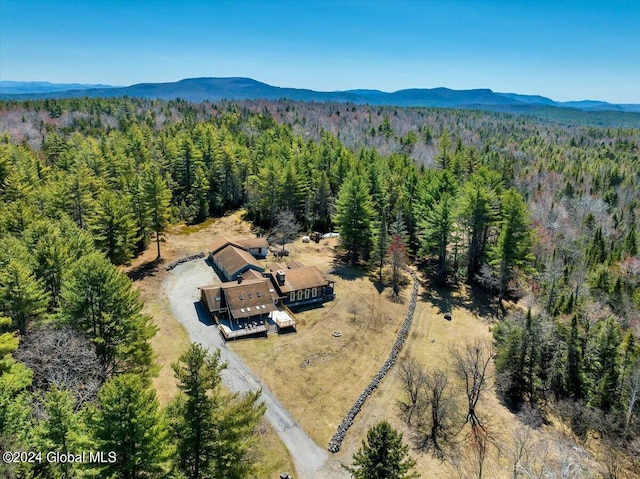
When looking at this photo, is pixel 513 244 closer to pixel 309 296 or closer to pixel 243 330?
pixel 309 296

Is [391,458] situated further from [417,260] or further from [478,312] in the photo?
[417,260]

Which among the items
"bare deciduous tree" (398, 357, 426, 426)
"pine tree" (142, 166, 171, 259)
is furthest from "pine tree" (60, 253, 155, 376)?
"pine tree" (142, 166, 171, 259)

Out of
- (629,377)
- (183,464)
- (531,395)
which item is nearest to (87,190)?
(183,464)

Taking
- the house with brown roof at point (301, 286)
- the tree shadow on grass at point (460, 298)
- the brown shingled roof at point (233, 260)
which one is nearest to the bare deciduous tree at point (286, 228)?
the brown shingled roof at point (233, 260)

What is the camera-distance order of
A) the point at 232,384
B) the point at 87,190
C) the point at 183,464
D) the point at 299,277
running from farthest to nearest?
1. the point at 87,190
2. the point at 299,277
3. the point at 232,384
4. the point at 183,464

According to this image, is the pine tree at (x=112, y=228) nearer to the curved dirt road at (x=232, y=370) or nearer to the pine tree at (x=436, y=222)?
the curved dirt road at (x=232, y=370)

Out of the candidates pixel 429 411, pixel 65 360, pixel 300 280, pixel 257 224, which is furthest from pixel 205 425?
pixel 257 224
